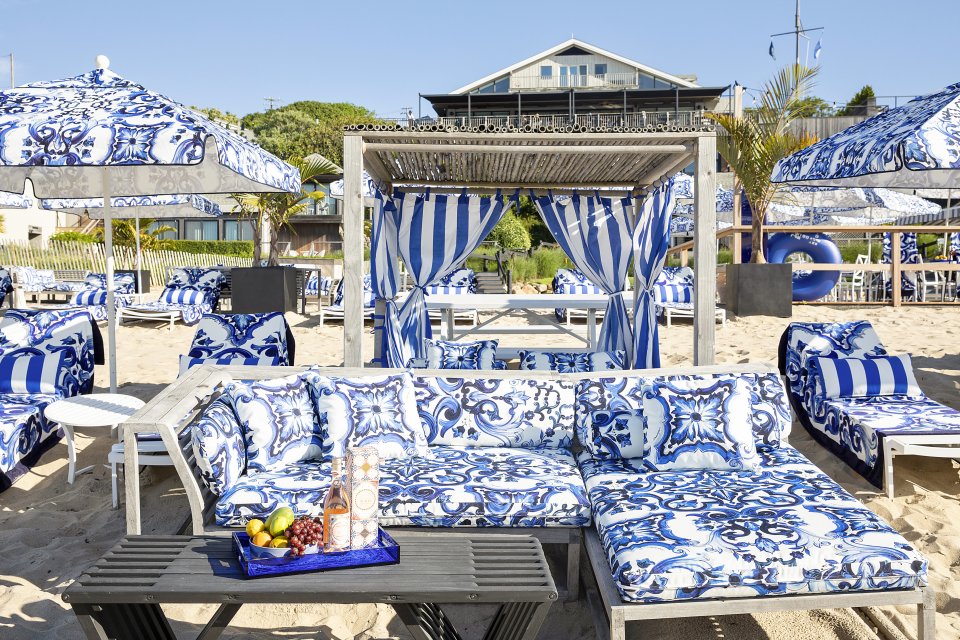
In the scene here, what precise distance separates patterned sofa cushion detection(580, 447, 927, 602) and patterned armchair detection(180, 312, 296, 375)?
10.8ft

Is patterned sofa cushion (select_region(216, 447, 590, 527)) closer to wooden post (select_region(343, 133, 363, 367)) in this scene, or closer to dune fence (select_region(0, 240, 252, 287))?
wooden post (select_region(343, 133, 363, 367))

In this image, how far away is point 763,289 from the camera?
34.4 ft

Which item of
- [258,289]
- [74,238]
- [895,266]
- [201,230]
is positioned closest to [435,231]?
[258,289]

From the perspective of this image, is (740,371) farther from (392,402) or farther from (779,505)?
(392,402)

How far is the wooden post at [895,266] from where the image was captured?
429 inches

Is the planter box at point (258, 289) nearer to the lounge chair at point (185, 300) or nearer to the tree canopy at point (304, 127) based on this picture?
the lounge chair at point (185, 300)

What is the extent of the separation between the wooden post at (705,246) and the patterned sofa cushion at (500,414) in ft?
3.52

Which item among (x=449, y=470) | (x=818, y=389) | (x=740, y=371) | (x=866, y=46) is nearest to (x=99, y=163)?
(x=449, y=470)

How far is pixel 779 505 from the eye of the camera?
296 cm

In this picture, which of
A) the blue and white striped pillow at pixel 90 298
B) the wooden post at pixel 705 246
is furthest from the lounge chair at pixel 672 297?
the blue and white striped pillow at pixel 90 298

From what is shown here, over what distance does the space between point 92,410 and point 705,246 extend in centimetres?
380

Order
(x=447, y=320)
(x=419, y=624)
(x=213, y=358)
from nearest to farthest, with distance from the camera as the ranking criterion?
(x=419, y=624) < (x=213, y=358) < (x=447, y=320)

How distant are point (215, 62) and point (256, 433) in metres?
26.6

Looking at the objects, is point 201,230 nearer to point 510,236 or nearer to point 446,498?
point 510,236
